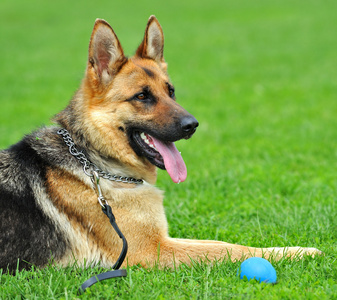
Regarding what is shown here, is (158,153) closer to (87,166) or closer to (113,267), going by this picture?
(87,166)

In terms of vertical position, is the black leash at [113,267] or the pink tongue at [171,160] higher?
the pink tongue at [171,160]

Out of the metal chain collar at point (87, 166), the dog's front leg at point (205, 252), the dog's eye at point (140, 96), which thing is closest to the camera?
the dog's front leg at point (205, 252)

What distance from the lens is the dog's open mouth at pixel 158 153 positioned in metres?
4.25

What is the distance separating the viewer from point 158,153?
427cm

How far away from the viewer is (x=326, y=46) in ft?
58.6

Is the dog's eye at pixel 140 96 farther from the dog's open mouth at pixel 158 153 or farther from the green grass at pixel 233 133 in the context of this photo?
the green grass at pixel 233 133

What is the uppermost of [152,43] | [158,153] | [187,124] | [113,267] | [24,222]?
[152,43]

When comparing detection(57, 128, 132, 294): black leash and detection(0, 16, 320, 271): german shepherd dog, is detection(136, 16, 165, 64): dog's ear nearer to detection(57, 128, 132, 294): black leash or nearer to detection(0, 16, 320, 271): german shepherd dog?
detection(0, 16, 320, 271): german shepherd dog

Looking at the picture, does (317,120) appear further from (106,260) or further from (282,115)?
(106,260)

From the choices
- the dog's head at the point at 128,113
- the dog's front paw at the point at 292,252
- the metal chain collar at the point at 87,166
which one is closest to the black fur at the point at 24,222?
the metal chain collar at the point at 87,166

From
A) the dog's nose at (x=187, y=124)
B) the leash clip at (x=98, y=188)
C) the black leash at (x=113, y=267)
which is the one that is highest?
the dog's nose at (x=187, y=124)

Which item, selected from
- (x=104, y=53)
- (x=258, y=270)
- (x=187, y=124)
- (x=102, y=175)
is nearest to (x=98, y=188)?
(x=102, y=175)

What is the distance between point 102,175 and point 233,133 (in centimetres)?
533

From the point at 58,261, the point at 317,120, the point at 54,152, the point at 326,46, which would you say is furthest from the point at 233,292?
the point at 326,46
